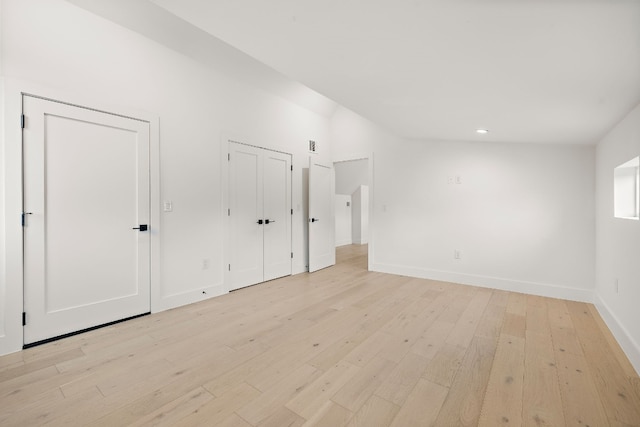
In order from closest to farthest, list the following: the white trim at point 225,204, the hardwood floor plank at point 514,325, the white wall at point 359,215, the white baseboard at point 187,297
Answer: the hardwood floor plank at point 514,325 → the white baseboard at point 187,297 → the white trim at point 225,204 → the white wall at point 359,215

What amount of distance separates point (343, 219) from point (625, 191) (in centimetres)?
630

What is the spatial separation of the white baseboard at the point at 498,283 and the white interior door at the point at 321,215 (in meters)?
1.07

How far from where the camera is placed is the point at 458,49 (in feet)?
5.31

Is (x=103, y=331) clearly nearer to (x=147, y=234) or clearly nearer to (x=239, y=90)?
(x=147, y=234)

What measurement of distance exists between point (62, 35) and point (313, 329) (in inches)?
137

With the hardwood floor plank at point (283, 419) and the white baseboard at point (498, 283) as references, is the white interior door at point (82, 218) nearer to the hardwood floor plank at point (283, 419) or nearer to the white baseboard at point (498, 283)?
the hardwood floor plank at point (283, 419)

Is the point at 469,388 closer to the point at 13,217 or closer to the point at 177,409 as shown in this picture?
the point at 177,409

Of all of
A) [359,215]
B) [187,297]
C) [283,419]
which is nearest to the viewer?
[283,419]

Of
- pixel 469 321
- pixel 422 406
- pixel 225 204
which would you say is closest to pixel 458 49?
pixel 422 406

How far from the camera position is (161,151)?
3.24 meters

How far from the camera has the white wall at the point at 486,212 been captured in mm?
3664

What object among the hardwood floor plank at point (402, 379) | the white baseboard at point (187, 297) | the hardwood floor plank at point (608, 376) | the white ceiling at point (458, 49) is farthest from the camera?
the white baseboard at point (187, 297)

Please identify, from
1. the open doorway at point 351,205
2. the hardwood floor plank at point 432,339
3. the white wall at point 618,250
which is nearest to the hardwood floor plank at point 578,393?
the white wall at point 618,250

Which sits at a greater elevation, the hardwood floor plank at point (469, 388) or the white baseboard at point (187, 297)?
the white baseboard at point (187, 297)
